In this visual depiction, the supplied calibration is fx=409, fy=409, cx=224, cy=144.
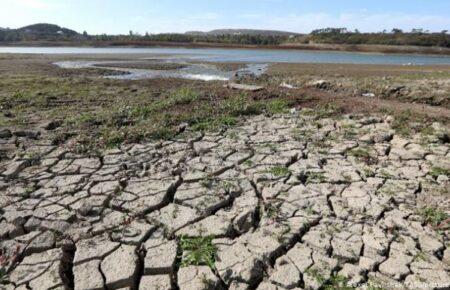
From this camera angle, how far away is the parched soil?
3.75 metres

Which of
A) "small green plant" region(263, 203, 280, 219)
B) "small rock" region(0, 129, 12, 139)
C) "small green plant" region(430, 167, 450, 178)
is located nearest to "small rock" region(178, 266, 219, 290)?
"small green plant" region(263, 203, 280, 219)

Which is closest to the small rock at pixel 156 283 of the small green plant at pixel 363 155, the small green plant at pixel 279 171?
the small green plant at pixel 279 171

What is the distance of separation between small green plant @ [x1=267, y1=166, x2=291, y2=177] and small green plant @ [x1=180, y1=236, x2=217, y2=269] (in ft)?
5.98

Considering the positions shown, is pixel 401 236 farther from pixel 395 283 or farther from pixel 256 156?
pixel 256 156

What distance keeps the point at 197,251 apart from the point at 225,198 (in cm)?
115

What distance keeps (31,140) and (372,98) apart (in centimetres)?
829

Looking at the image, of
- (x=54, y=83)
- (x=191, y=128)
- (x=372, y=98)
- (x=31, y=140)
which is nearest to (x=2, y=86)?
(x=54, y=83)

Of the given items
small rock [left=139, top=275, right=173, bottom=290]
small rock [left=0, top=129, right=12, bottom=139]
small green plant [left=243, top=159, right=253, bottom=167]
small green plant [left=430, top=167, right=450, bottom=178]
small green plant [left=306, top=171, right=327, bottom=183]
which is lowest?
small rock [left=139, top=275, right=173, bottom=290]

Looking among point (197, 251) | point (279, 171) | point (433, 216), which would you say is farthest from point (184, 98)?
point (433, 216)

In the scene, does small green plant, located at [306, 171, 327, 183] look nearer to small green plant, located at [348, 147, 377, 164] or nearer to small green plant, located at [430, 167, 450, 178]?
small green plant, located at [348, 147, 377, 164]

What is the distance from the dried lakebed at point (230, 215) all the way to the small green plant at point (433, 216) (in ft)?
0.07

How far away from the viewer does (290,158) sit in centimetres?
632

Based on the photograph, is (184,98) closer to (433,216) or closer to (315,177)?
(315,177)

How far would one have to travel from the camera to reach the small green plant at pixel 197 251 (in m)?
3.83
